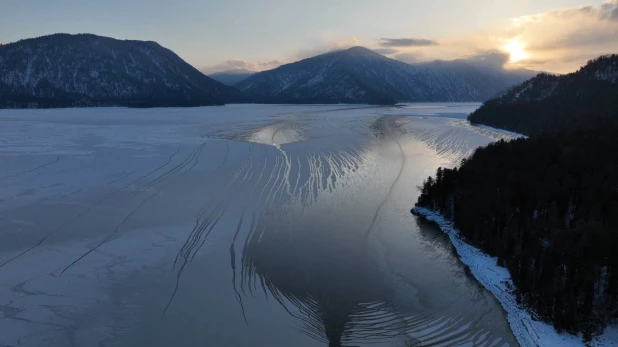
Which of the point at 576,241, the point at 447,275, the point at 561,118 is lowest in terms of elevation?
the point at 447,275

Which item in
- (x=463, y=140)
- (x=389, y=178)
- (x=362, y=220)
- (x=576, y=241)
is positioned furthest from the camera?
(x=463, y=140)

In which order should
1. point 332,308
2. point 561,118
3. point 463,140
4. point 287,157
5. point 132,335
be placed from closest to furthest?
point 132,335 → point 332,308 → point 287,157 → point 463,140 → point 561,118

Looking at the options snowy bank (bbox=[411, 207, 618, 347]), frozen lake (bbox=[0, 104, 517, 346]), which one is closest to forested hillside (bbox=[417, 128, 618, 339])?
snowy bank (bbox=[411, 207, 618, 347])

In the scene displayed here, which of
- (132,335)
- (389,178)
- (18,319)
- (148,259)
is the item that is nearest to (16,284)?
(18,319)

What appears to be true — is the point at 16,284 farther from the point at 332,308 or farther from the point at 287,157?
the point at 287,157

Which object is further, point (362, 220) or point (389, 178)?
point (389, 178)

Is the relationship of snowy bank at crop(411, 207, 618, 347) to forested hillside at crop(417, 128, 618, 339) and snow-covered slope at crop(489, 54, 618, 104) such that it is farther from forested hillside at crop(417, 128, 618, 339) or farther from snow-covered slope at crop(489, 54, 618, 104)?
snow-covered slope at crop(489, 54, 618, 104)

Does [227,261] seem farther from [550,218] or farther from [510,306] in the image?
[550,218]
